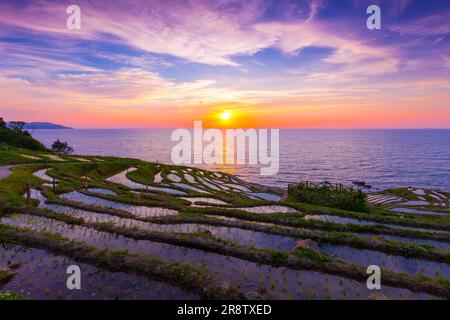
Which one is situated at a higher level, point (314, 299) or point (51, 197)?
point (51, 197)

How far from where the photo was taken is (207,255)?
18734 millimetres

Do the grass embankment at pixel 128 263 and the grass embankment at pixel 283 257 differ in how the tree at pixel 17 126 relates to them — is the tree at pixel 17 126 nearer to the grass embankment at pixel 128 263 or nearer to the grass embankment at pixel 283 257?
the grass embankment at pixel 128 263

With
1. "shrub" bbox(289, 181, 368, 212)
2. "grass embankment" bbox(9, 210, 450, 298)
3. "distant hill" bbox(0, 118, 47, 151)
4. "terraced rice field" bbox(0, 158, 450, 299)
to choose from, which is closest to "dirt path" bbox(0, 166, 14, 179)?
"terraced rice field" bbox(0, 158, 450, 299)

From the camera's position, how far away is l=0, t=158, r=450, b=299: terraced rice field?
14500 millimetres

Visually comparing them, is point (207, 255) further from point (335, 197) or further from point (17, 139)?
point (17, 139)

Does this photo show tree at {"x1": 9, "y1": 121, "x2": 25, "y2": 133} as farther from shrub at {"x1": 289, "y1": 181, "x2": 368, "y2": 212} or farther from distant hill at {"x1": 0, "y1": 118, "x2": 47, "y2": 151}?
shrub at {"x1": 289, "y1": 181, "x2": 368, "y2": 212}

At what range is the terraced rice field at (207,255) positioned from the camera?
1450cm

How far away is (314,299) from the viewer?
13.8m

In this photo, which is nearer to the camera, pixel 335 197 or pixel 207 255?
pixel 207 255

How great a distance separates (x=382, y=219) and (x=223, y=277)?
24326 mm

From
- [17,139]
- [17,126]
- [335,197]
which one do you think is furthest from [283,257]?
[17,126]
